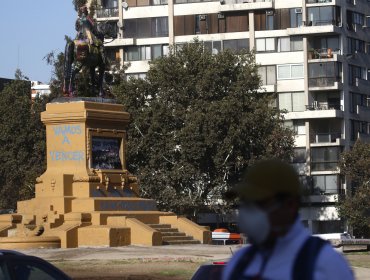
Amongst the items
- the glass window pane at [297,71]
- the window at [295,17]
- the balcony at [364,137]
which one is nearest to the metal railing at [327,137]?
the balcony at [364,137]

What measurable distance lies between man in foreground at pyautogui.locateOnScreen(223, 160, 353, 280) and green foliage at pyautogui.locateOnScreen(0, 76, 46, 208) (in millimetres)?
69719

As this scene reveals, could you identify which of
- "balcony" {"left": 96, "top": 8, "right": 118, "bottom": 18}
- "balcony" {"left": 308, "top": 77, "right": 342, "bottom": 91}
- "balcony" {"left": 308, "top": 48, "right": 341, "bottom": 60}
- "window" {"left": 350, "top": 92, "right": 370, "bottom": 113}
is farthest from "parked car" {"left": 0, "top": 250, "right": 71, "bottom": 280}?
"balcony" {"left": 96, "top": 8, "right": 118, "bottom": 18}

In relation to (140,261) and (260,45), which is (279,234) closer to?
(140,261)

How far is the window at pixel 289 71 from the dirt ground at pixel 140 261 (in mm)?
46687

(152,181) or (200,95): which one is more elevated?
(200,95)

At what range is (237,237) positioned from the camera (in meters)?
64.6

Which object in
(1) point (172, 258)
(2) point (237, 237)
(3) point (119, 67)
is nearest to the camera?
(1) point (172, 258)

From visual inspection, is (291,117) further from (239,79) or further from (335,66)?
(239,79)

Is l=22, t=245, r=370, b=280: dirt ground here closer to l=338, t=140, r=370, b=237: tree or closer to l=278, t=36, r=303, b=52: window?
l=338, t=140, r=370, b=237: tree

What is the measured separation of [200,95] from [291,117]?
754 inches

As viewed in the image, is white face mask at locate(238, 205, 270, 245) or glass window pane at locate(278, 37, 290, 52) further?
glass window pane at locate(278, 37, 290, 52)

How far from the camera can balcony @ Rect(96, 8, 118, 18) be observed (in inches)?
3533

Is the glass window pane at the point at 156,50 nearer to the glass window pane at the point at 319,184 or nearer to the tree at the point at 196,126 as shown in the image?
the glass window pane at the point at 319,184

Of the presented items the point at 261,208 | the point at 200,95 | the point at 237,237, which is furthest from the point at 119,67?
the point at 261,208
